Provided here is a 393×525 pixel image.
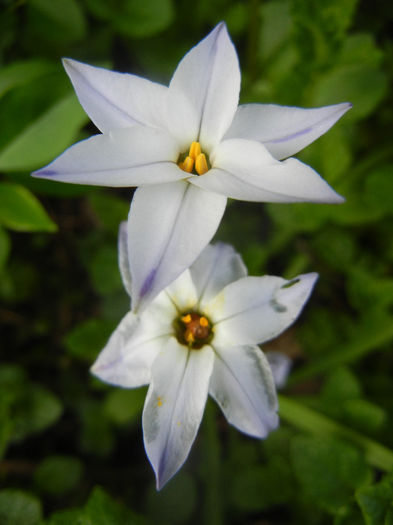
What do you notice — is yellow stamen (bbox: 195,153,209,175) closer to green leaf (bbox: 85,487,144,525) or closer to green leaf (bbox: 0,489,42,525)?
green leaf (bbox: 85,487,144,525)

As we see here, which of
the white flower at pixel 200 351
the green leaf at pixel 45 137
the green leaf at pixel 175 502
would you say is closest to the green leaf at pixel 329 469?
the white flower at pixel 200 351

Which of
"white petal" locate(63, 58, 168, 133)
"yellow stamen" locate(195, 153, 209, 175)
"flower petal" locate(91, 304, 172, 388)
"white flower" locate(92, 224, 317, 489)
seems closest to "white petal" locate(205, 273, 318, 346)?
"white flower" locate(92, 224, 317, 489)

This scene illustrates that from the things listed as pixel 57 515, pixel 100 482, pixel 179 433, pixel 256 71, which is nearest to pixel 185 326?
pixel 179 433

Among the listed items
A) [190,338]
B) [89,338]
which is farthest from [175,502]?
[190,338]

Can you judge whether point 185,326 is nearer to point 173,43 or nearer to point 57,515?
point 57,515

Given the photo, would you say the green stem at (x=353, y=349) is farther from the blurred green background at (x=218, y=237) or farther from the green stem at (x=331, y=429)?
the green stem at (x=331, y=429)

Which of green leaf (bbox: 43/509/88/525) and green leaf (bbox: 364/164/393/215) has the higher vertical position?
green leaf (bbox: 364/164/393/215)
